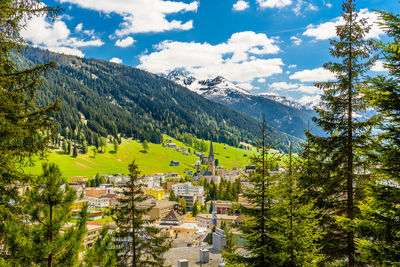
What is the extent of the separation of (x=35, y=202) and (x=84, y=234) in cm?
186

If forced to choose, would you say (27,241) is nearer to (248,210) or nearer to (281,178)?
(248,210)

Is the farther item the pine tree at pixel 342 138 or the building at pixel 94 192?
the building at pixel 94 192

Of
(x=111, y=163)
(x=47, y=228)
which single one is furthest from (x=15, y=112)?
(x=111, y=163)

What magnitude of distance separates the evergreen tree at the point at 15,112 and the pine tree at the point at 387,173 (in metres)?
9.98

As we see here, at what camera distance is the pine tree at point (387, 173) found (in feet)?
19.8

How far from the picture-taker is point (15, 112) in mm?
8734

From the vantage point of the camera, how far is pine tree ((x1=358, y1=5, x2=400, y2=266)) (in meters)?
6.04

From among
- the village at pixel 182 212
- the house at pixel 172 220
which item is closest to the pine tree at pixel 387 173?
the village at pixel 182 212

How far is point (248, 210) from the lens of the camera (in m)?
11.1

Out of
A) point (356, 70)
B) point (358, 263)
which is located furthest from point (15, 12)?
point (358, 263)

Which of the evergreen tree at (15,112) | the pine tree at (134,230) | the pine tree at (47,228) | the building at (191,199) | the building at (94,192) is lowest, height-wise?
the building at (191,199)

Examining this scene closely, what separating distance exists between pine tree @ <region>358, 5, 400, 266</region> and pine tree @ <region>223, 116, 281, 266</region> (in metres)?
4.47

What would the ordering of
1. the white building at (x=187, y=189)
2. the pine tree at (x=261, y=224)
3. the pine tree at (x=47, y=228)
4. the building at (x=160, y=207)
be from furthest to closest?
the white building at (x=187, y=189) → the building at (x=160, y=207) → the pine tree at (x=261, y=224) → the pine tree at (x=47, y=228)

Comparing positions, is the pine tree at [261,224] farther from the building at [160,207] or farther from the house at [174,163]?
the house at [174,163]
